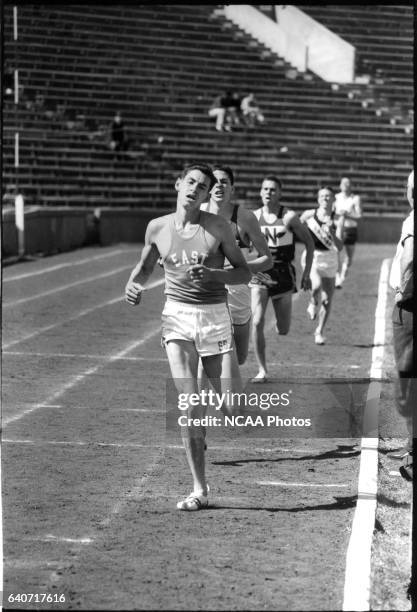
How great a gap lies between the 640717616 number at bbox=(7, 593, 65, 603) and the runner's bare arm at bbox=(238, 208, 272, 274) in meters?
3.86

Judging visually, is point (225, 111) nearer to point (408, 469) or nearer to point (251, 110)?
point (251, 110)

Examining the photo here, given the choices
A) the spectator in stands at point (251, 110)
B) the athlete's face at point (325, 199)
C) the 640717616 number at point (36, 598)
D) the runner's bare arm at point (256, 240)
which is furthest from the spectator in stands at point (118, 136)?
the 640717616 number at point (36, 598)

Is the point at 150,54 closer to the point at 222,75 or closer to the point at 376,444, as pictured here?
the point at 222,75

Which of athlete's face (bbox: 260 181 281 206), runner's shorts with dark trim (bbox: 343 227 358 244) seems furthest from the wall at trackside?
athlete's face (bbox: 260 181 281 206)

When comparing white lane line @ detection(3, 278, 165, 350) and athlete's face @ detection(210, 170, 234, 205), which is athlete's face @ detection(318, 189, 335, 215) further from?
athlete's face @ detection(210, 170, 234, 205)

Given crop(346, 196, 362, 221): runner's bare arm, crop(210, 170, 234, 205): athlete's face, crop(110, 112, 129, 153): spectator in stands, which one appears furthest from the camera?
crop(110, 112, 129, 153): spectator in stands

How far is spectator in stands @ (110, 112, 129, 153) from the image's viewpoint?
3121cm

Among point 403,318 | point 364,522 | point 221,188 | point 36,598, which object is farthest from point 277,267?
point 36,598

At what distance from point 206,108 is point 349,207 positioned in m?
14.3

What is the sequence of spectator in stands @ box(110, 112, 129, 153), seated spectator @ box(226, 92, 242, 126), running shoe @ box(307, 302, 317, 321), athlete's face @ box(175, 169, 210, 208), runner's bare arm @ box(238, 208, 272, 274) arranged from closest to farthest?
1. athlete's face @ box(175, 169, 210, 208)
2. runner's bare arm @ box(238, 208, 272, 274)
3. running shoe @ box(307, 302, 317, 321)
4. spectator in stands @ box(110, 112, 129, 153)
5. seated spectator @ box(226, 92, 242, 126)

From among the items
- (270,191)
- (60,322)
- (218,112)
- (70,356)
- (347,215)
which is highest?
(218,112)

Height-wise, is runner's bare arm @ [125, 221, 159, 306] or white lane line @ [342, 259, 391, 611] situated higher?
runner's bare arm @ [125, 221, 159, 306]

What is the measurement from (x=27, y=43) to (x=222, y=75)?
22.7 feet

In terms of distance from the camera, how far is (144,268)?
6895 mm
